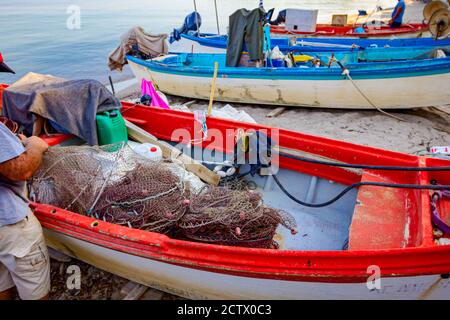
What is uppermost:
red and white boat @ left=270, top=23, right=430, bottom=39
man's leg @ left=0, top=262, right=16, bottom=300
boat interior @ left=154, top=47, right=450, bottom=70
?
red and white boat @ left=270, top=23, right=430, bottom=39

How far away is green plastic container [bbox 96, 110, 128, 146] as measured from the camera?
4.05 m

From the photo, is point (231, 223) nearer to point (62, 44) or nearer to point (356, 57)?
point (356, 57)

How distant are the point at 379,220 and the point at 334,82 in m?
4.95

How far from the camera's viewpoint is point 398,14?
473 inches

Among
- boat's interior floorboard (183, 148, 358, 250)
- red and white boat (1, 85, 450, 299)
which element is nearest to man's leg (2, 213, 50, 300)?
red and white boat (1, 85, 450, 299)

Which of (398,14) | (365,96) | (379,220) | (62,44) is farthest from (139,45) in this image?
(62,44)

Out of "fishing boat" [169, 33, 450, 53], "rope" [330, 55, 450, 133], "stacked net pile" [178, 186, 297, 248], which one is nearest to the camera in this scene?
"stacked net pile" [178, 186, 297, 248]

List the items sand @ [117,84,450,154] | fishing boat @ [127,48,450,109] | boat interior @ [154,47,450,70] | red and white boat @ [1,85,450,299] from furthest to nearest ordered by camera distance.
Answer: boat interior @ [154,47,450,70], fishing boat @ [127,48,450,109], sand @ [117,84,450,154], red and white boat @ [1,85,450,299]

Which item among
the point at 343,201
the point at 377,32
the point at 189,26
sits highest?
the point at 189,26

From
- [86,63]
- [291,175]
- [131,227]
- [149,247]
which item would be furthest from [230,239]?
[86,63]

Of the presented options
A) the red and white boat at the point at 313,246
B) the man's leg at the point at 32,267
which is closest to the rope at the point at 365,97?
the red and white boat at the point at 313,246

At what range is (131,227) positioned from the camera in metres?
2.92

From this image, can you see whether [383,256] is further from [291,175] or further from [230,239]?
[291,175]

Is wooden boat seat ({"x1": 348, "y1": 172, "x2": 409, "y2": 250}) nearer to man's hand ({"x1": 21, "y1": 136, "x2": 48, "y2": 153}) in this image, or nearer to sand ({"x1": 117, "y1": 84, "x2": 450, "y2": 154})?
man's hand ({"x1": 21, "y1": 136, "x2": 48, "y2": 153})
